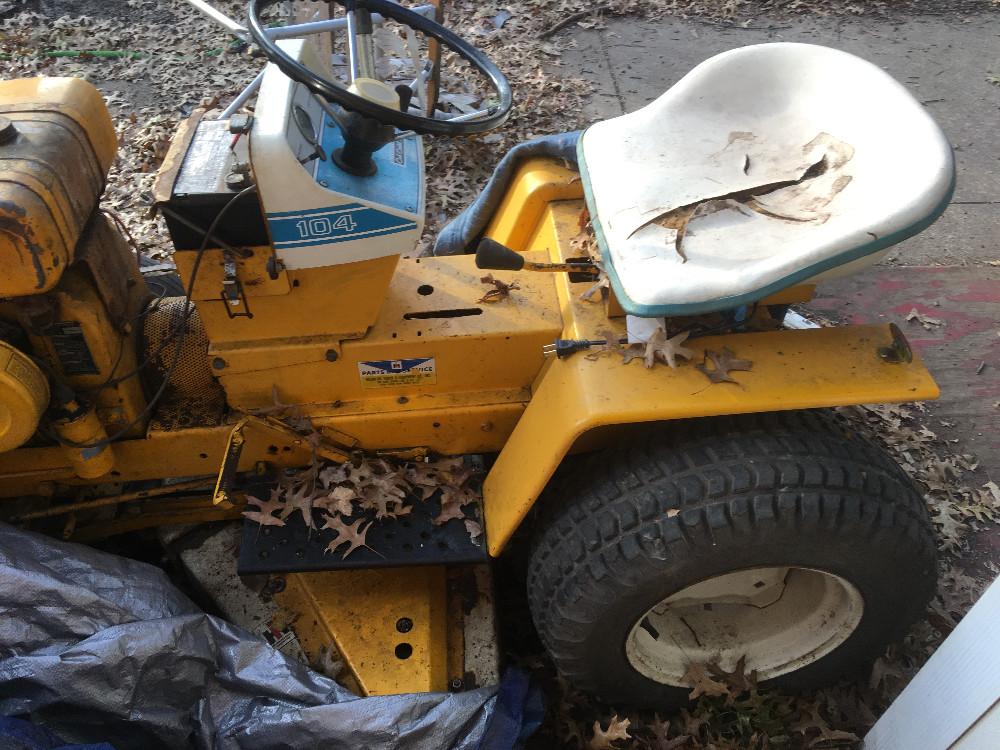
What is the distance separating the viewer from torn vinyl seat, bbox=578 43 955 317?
68.7 inches

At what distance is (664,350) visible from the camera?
194 centimetres

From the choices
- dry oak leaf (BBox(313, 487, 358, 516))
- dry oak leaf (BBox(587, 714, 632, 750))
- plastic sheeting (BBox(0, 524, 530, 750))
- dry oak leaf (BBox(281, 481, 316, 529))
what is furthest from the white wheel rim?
dry oak leaf (BBox(281, 481, 316, 529))

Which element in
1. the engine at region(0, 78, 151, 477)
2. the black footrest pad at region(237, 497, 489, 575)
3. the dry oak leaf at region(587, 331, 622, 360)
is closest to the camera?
the engine at region(0, 78, 151, 477)

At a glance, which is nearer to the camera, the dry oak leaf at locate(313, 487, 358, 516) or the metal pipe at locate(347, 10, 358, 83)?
the metal pipe at locate(347, 10, 358, 83)

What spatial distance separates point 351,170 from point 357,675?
1.40m

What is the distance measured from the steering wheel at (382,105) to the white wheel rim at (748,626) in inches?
57.3

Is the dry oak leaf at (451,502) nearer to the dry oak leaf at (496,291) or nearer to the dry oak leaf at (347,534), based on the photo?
the dry oak leaf at (347,534)

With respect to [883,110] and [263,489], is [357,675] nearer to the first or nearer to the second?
[263,489]

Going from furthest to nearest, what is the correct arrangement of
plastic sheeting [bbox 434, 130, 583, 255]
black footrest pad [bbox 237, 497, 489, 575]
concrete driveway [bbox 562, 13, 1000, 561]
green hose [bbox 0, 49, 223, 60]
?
green hose [bbox 0, 49, 223, 60]
concrete driveway [bbox 562, 13, 1000, 561]
plastic sheeting [bbox 434, 130, 583, 255]
black footrest pad [bbox 237, 497, 489, 575]

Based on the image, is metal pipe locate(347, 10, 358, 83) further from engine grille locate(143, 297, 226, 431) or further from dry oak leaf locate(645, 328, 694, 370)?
dry oak leaf locate(645, 328, 694, 370)

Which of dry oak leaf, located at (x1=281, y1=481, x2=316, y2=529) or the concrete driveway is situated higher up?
dry oak leaf, located at (x1=281, y1=481, x2=316, y2=529)

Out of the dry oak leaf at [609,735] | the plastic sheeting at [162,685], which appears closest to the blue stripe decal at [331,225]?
the plastic sheeting at [162,685]

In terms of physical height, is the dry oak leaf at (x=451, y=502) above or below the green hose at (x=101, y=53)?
above

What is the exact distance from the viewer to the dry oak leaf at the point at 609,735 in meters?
2.20
